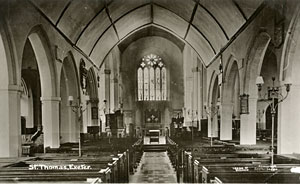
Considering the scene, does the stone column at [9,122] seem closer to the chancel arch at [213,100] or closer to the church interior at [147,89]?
the church interior at [147,89]

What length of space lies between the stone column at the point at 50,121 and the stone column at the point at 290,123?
686 cm

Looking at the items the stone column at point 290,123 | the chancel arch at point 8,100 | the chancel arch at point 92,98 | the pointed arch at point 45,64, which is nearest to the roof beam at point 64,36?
the pointed arch at point 45,64

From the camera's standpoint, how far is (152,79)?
2472 cm

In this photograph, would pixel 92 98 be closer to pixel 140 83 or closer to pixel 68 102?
pixel 68 102

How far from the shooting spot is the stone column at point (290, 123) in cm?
752

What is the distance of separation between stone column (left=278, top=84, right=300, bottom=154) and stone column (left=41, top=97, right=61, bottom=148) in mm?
6863

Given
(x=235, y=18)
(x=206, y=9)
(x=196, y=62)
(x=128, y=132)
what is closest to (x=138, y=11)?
(x=206, y=9)

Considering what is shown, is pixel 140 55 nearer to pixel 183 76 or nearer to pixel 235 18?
pixel 183 76

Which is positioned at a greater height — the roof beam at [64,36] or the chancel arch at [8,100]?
the roof beam at [64,36]

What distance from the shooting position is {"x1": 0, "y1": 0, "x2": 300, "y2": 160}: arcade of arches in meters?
7.50

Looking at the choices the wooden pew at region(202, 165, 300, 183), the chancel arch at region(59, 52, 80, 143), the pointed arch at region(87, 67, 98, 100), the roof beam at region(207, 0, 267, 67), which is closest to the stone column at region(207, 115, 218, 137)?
the roof beam at region(207, 0, 267, 67)

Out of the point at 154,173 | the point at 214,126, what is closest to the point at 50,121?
the point at 154,173

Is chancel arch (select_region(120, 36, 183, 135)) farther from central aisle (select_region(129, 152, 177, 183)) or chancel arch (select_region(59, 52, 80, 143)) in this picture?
central aisle (select_region(129, 152, 177, 183))

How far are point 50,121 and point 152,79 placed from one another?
1484 cm
